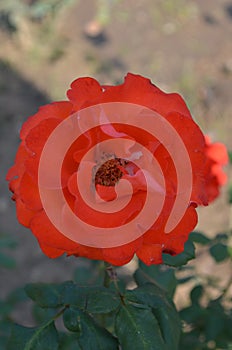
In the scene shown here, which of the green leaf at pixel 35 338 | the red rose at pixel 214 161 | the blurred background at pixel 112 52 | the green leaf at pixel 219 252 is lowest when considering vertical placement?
the green leaf at pixel 35 338

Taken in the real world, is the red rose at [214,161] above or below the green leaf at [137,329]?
above

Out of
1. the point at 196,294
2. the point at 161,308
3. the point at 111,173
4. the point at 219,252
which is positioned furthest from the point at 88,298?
the point at 196,294

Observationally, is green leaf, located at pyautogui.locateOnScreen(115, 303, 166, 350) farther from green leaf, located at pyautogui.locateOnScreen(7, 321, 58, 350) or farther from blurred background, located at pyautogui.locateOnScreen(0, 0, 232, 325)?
blurred background, located at pyautogui.locateOnScreen(0, 0, 232, 325)

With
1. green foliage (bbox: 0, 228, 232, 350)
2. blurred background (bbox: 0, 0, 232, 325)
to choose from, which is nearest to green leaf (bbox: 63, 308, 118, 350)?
green foliage (bbox: 0, 228, 232, 350)

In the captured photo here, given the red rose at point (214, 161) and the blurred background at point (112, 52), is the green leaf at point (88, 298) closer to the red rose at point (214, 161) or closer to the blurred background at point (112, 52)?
the red rose at point (214, 161)

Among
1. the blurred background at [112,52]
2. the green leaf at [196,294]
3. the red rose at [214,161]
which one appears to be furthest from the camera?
the blurred background at [112,52]

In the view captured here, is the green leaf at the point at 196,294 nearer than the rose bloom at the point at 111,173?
No

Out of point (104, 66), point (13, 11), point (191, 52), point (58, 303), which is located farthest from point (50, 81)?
point (58, 303)

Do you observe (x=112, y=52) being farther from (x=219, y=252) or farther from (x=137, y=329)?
(x=137, y=329)

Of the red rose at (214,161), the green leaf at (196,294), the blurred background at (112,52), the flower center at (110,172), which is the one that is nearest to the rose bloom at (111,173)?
the flower center at (110,172)
